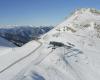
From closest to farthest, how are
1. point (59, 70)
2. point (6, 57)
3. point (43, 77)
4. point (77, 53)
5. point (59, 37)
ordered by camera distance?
point (43, 77) < point (59, 70) < point (77, 53) < point (6, 57) < point (59, 37)

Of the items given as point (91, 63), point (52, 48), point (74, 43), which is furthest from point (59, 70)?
point (74, 43)

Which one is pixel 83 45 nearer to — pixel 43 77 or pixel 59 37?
pixel 59 37

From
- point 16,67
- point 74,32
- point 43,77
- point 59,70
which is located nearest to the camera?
point 43,77

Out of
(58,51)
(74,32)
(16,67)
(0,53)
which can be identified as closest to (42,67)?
(16,67)

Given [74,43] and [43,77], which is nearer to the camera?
[43,77]

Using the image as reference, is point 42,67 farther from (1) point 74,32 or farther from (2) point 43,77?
(1) point 74,32

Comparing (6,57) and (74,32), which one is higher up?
(74,32)
